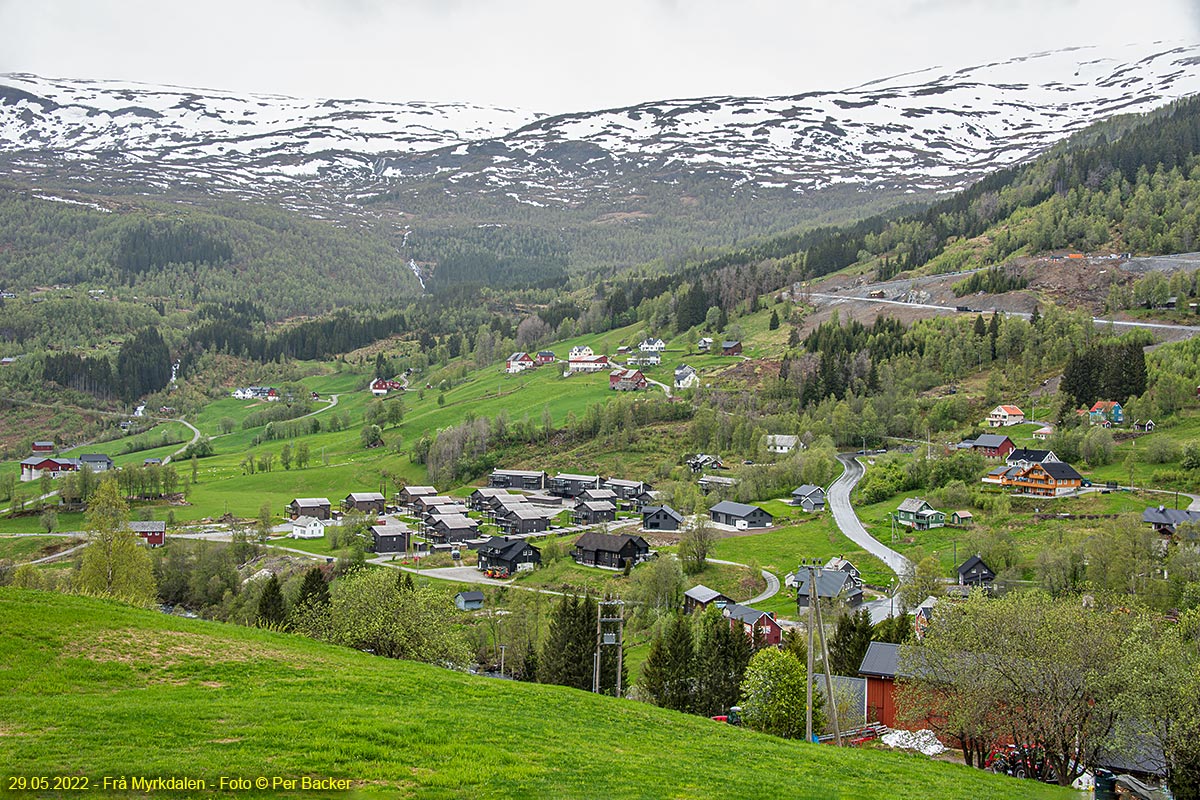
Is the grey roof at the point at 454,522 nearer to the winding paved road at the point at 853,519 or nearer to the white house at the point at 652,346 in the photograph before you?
the winding paved road at the point at 853,519

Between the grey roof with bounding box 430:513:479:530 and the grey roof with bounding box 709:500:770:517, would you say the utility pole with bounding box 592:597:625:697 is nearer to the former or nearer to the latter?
the grey roof with bounding box 709:500:770:517

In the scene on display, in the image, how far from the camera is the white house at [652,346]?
170238mm

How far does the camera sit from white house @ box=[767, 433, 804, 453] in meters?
113

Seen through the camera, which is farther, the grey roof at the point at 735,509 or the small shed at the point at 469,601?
the grey roof at the point at 735,509

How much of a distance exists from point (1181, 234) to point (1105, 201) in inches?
896

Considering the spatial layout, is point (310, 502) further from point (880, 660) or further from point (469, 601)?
point (880, 660)

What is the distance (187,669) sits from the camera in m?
25.0

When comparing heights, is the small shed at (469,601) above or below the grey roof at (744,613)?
below

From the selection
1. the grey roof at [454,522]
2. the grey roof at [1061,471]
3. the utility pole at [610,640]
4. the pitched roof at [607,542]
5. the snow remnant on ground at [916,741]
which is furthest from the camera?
the grey roof at [454,522]

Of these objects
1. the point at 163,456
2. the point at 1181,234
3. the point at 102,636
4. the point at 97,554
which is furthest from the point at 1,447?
the point at 1181,234

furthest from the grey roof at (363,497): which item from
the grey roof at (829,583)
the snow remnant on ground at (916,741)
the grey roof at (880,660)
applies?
the snow remnant on ground at (916,741)

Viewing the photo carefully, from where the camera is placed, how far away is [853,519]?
89.5m

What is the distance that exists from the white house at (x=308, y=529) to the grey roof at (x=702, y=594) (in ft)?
161

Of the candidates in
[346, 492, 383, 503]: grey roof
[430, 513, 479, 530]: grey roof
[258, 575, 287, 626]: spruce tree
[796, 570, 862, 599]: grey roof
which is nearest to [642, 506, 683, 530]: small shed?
[430, 513, 479, 530]: grey roof
